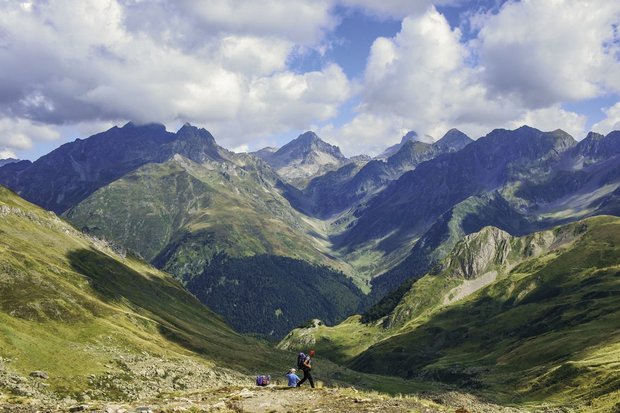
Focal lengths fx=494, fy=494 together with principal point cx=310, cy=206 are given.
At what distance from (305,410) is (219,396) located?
8.05 meters

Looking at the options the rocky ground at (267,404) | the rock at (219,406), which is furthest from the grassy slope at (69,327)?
the rock at (219,406)

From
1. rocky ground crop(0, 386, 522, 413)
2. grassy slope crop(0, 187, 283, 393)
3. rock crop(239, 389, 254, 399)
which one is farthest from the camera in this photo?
grassy slope crop(0, 187, 283, 393)

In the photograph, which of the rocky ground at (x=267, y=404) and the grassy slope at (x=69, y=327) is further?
the grassy slope at (x=69, y=327)

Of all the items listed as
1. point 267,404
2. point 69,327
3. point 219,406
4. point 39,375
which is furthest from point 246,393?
point 69,327

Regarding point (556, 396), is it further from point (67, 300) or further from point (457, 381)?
point (67, 300)

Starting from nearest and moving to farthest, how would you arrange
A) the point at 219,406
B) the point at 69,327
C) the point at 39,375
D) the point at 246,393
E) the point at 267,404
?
the point at 219,406 → the point at 267,404 → the point at 246,393 → the point at 39,375 → the point at 69,327

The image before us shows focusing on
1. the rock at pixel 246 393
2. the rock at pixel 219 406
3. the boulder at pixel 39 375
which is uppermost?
the rock at pixel 246 393

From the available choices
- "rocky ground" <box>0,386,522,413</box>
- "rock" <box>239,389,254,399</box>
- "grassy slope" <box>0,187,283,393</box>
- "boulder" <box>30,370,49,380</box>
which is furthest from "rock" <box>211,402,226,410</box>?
"boulder" <box>30,370,49,380</box>

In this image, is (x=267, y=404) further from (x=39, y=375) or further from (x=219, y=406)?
(x=39, y=375)

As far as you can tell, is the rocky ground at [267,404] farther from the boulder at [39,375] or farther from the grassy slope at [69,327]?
the grassy slope at [69,327]

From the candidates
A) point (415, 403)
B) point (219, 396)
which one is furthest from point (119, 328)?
point (415, 403)

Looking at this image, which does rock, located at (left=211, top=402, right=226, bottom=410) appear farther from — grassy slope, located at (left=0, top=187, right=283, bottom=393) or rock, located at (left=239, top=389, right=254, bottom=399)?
grassy slope, located at (left=0, top=187, right=283, bottom=393)

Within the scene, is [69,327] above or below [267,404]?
below

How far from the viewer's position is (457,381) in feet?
614
